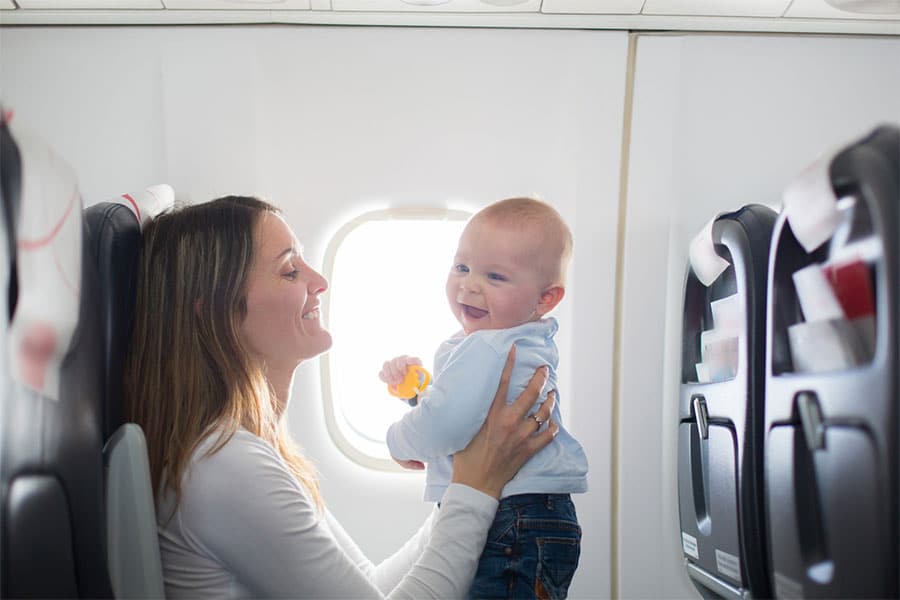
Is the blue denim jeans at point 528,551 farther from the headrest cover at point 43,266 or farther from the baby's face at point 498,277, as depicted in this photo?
the headrest cover at point 43,266

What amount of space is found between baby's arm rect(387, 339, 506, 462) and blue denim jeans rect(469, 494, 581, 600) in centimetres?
19

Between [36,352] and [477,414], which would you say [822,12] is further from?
[36,352]

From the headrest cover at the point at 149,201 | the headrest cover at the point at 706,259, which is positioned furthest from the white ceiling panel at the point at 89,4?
the headrest cover at the point at 706,259

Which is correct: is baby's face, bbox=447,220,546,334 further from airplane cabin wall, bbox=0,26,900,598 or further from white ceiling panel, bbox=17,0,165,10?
white ceiling panel, bbox=17,0,165,10

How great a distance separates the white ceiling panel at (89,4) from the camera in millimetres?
1972

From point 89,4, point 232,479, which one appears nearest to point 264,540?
point 232,479

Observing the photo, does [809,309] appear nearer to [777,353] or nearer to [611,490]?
[777,353]

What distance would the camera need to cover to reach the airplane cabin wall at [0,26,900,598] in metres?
2.10

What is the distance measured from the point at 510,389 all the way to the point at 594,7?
106cm

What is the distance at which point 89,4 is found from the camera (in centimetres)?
199

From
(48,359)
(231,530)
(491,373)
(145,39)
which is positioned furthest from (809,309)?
(145,39)

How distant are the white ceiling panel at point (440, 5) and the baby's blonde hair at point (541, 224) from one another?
0.58 m

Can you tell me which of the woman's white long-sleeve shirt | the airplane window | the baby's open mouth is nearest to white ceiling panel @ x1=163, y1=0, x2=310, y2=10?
the airplane window

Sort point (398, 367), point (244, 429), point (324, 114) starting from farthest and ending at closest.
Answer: point (324, 114) → point (398, 367) → point (244, 429)
